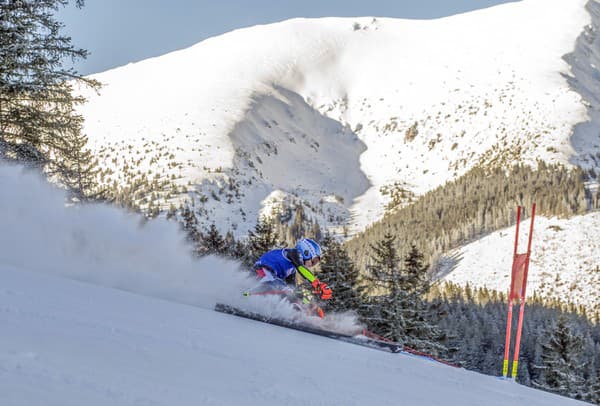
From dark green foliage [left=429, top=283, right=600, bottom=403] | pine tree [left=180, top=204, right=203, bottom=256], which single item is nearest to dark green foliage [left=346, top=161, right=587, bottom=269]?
dark green foliage [left=429, top=283, right=600, bottom=403]

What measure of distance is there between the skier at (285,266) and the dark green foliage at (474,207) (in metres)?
99.4

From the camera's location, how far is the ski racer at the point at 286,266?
10781 mm

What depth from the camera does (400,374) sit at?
22.4ft

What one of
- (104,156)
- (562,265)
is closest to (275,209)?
(104,156)

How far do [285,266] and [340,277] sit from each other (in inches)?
730

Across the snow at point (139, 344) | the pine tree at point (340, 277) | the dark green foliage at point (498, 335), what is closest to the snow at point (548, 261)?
the dark green foliage at point (498, 335)

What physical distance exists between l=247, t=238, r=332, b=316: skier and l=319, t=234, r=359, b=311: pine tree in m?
17.5

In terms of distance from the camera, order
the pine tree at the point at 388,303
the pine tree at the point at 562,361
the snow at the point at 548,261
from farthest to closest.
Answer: the snow at the point at 548,261 → the pine tree at the point at 562,361 → the pine tree at the point at 388,303

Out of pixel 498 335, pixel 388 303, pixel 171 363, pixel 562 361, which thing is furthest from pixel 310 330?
pixel 498 335

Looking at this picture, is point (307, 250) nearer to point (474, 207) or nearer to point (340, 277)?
point (340, 277)

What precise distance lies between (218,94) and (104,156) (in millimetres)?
65324

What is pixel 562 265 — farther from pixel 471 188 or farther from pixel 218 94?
pixel 218 94

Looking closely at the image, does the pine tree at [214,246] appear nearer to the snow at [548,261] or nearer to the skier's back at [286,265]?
the skier's back at [286,265]

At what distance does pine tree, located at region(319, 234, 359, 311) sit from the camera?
93.2 feet
